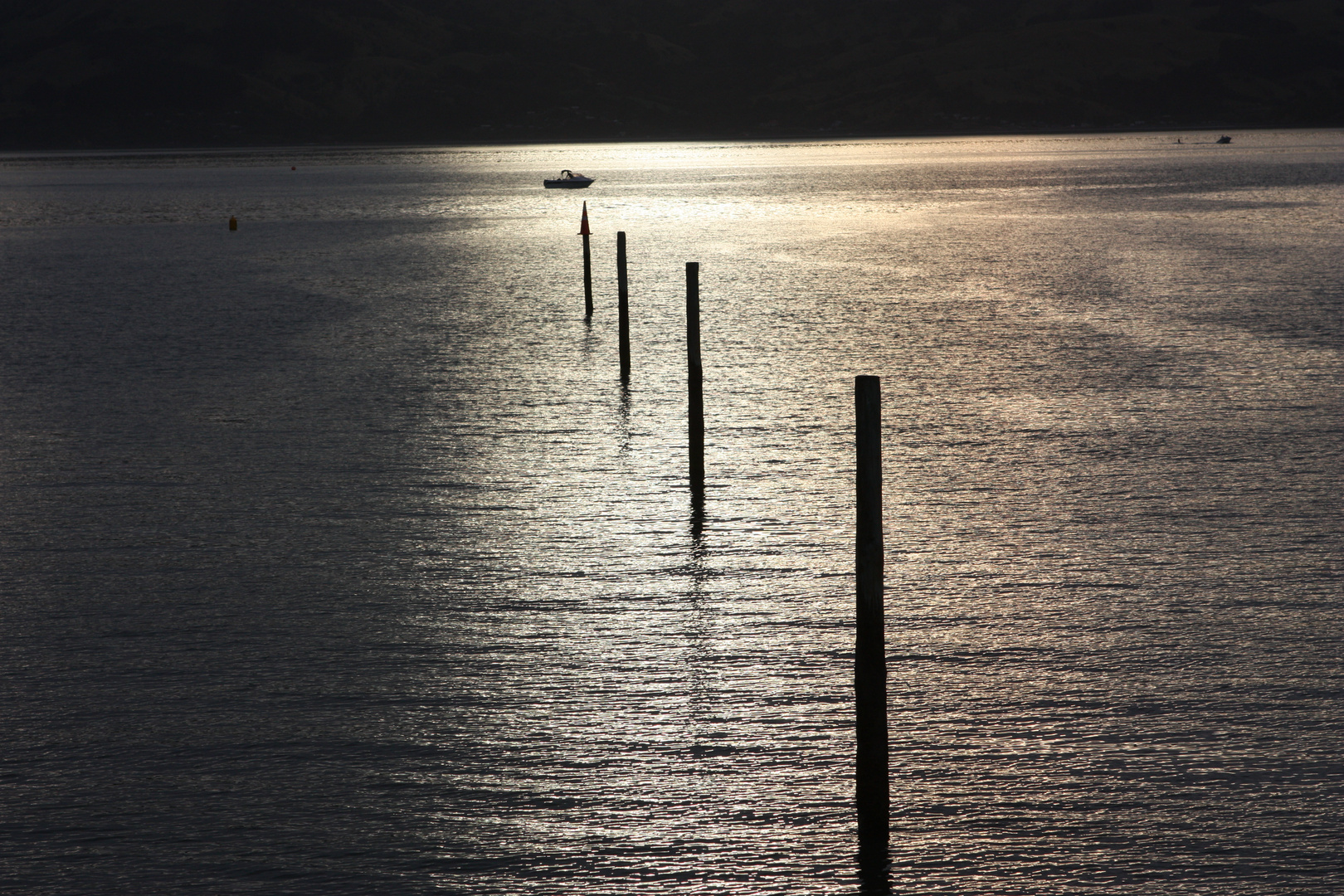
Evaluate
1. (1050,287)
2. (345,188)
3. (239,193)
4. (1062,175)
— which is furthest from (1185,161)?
(1050,287)

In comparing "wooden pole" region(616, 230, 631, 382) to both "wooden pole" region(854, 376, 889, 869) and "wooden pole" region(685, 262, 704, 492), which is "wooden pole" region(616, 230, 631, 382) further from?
"wooden pole" region(854, 376, 889, 869)

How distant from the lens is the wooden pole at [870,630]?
30.6 ft

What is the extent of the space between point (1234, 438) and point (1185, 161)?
157 metres

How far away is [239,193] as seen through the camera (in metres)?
130

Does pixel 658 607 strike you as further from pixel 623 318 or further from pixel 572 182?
pixel 572 182

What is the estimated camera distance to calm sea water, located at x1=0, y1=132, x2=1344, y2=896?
9172mm

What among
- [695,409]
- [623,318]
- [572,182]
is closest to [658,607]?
[695,409]

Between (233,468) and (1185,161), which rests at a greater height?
(1185,161)

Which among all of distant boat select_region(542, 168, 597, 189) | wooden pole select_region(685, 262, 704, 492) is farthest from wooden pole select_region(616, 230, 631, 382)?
distant boat select_region(542, 168, 597, 189)

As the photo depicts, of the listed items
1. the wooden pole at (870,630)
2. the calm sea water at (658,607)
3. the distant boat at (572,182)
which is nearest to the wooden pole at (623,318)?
the calm sea water at (658,607)

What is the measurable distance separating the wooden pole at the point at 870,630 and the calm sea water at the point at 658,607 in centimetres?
35

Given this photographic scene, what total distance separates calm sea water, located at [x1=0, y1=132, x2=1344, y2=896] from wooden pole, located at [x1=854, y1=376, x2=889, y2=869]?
35cm

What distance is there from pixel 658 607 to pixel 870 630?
181 inches

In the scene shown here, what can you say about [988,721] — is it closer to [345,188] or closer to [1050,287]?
[1050,287]
